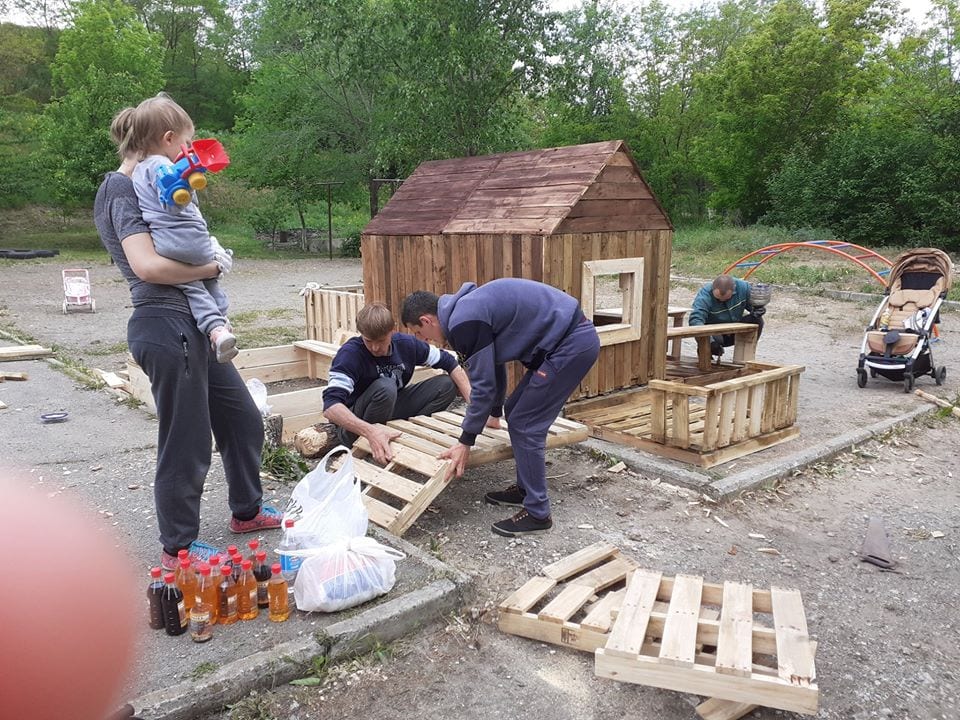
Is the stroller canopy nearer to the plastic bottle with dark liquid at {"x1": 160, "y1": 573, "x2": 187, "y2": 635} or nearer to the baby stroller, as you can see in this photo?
the baby stroller

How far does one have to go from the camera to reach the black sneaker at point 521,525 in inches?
179

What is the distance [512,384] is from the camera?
22.6 feet

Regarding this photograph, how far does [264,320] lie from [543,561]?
1028 centimetres

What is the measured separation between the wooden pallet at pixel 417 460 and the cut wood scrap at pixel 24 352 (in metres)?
6.44

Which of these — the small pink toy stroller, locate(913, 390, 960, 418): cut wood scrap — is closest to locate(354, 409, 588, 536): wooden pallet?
locate(913, 390, 960, 418): cut wood scrap

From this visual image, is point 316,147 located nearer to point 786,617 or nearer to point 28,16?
point 786,617

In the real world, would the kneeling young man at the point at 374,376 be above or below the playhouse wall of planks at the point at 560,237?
below

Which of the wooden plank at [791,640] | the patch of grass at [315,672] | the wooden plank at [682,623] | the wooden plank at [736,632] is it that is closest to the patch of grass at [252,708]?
the patch of grass at [315,672]

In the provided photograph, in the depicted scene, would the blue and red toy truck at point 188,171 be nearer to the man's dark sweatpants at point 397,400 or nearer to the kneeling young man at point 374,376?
the kneeling young man at point 374,376

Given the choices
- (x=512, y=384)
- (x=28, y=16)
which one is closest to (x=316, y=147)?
(x=512, y=384)

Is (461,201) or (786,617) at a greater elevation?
(461,201)

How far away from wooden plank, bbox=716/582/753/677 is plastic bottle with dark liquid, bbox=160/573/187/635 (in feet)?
7.64

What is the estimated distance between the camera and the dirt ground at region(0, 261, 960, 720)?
3.04 meters

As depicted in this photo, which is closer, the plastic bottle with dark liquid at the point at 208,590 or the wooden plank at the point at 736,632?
the wooden plank at the point at 736,632
